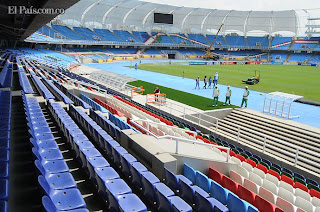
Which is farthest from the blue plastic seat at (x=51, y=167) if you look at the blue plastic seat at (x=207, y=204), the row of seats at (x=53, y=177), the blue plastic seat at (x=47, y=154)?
the blue plastic seat at (x=207, y=204)

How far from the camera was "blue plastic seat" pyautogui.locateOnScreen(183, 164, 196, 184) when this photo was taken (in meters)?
7.12

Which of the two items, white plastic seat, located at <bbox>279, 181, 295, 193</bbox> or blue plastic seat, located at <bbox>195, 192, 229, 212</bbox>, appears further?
white plastic seat, located at <bbox>279, 181, 295, 193</bbox>

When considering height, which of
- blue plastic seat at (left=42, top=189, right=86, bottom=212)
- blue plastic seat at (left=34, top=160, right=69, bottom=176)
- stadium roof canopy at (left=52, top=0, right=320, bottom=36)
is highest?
stadium roof canopy at (left=52, top=0, right=320, bottom=36)

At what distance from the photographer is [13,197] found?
15.7 feet

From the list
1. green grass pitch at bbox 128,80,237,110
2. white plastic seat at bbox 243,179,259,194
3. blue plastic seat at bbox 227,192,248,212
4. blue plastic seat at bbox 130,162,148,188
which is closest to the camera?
blue plastic seat at bbox 227,192,248,212

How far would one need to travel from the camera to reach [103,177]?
16.9ft

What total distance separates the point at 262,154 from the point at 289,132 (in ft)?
14.2

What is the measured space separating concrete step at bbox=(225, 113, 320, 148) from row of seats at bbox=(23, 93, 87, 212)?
44.6 ft

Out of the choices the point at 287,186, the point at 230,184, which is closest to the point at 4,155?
the point at 230,184

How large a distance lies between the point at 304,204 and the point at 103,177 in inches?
210

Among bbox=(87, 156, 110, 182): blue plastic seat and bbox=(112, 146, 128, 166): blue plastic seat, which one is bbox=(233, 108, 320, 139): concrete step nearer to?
bbox=(112, 146, 128, 166): blue plastic seat

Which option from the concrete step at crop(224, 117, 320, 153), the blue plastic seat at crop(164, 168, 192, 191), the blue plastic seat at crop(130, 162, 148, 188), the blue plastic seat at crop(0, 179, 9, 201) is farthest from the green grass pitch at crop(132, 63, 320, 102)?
the blue plastic seat at crop(0, 179, 9, 201)

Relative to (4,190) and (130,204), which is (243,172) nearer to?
(130,204)

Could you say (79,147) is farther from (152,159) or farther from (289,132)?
(289,132)
